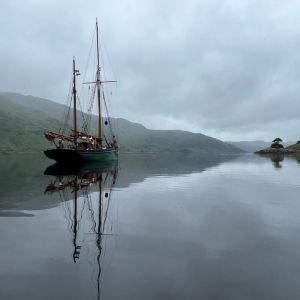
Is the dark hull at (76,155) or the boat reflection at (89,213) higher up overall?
the dark hull at (76,155)

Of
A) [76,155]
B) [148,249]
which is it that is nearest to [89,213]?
[148,249]

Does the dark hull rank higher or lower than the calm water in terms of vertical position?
higher

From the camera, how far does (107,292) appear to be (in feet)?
31.9

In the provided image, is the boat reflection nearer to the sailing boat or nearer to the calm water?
the calm water

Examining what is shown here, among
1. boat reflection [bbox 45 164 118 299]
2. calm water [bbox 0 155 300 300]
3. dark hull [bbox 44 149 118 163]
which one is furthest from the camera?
dark hull [bbox 44 149 118 163]

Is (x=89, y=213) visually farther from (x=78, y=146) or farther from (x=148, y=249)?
(x=78, y=146)

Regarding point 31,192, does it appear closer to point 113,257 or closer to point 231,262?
point 113,257

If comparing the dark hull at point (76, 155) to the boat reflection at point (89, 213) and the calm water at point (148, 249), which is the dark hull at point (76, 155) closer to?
the boat reflection at point (89, 213)

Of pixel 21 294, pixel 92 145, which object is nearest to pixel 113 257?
pixel 21 294

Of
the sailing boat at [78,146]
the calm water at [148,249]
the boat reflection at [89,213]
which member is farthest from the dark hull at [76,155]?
the calm water at [148,249]

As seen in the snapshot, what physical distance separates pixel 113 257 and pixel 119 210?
945 cm

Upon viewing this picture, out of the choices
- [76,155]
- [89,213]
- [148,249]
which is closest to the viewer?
[148,249]

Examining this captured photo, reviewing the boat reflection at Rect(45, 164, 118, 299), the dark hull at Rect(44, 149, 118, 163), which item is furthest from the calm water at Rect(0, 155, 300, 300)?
the dark hull at Rect(44, 149, 118, 163)

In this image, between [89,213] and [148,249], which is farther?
[89,213]
